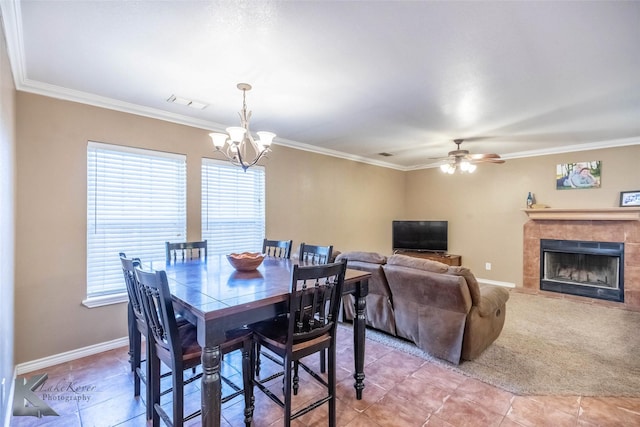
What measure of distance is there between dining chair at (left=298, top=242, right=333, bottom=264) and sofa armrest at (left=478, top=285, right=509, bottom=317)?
1.42 m

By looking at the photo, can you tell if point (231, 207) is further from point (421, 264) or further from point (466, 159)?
point (466, 159)

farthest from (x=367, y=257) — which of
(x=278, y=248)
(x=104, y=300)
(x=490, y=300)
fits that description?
(x=104, y=300)

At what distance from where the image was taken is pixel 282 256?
10.9 feet

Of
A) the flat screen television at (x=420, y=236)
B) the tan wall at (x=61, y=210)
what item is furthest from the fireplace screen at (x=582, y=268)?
the tan wall at (x=61, y=210)

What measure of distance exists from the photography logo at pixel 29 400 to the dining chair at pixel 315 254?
2.12 meters

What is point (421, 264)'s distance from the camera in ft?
9.34

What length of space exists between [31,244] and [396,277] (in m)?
3.31

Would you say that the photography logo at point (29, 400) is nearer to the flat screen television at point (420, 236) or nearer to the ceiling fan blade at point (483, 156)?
the ceiling fan blade at point (483, 156)

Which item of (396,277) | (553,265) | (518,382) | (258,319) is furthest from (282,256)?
(553,265)

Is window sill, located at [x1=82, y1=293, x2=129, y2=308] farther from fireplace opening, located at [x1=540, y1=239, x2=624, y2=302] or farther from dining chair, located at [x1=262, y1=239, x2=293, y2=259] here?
fireplace opening, located at [x1=540, y1=239, x2=624, y2=302]

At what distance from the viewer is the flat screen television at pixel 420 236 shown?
6.31m

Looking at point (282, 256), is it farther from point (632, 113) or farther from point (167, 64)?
point (632, 113)

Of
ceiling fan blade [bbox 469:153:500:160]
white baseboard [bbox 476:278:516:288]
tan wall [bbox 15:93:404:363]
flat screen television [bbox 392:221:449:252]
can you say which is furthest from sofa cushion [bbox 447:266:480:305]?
flat screen television [bbox 392:221:449:252]

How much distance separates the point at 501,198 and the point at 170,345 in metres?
6.03
